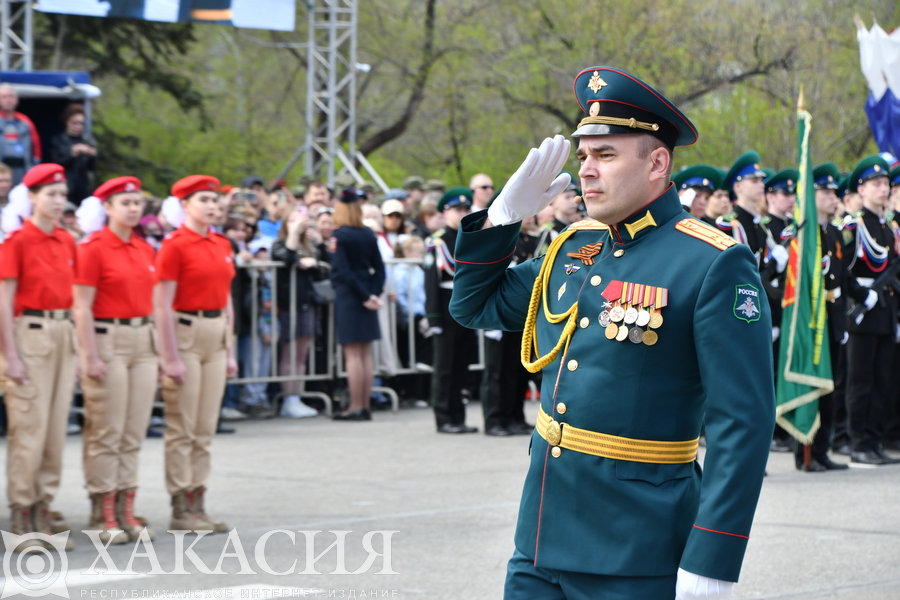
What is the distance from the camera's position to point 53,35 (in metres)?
20.2

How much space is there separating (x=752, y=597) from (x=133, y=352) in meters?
3.63

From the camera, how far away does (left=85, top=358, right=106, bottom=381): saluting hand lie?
681cm

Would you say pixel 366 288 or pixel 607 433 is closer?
pixel 607 433

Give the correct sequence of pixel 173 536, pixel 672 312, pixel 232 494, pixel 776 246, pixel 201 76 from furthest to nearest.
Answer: pixel 201 76 → pixel 776 246 → pixel 232 494 → pixel 173 536 → pixel 672 312

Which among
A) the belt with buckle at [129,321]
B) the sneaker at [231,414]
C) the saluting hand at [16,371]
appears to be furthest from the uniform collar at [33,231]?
the sneaker at [231,414]

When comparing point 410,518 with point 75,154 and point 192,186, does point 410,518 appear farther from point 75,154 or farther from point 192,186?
point 75,154

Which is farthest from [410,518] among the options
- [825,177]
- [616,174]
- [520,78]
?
[520,78]

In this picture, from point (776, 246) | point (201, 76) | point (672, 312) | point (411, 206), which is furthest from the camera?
point (201, 76)

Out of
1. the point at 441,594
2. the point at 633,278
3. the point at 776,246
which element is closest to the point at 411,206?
the point at 776,246

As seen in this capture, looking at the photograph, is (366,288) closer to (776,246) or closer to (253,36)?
(776,246)

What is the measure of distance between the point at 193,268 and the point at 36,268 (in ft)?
2.84

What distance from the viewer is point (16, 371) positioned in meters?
6.70

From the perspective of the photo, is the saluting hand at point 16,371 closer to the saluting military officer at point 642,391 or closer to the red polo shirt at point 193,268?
the red polo shirt at point 193,268

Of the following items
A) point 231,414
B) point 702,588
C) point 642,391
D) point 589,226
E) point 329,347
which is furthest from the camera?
point 329,347
